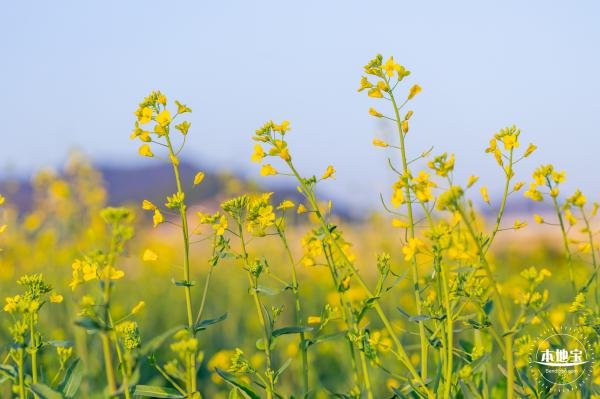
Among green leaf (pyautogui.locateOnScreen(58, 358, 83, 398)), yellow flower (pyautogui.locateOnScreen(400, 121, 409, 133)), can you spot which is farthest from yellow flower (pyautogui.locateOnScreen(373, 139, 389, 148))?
green leaf (pyautogui.locateOnScreen(58, 358, 83, 398))

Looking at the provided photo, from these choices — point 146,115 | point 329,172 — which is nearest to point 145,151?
point 146,115

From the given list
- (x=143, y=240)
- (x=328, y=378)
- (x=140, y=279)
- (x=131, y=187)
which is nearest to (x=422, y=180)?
(x=328, y=378)

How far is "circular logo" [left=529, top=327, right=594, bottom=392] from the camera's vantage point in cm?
230

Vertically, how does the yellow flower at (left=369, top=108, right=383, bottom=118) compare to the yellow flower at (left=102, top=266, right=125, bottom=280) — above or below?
above

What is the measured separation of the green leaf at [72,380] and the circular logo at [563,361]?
1.24 metres

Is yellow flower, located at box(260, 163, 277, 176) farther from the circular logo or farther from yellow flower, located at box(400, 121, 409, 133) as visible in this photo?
the circular logo

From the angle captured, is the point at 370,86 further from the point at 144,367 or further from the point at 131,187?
the point at 131,187

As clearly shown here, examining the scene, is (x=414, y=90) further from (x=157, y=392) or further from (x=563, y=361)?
(x=157, y=392)

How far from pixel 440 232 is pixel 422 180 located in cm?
14

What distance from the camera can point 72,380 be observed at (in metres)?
2.04

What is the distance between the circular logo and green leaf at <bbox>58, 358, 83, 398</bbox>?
124 centimetres

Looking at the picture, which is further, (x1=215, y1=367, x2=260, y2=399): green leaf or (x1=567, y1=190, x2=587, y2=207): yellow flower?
(x1=567, y1=190, x2=587, y2=207): yellow flower

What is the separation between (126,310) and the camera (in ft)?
21.5

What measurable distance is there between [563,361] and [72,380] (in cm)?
136
